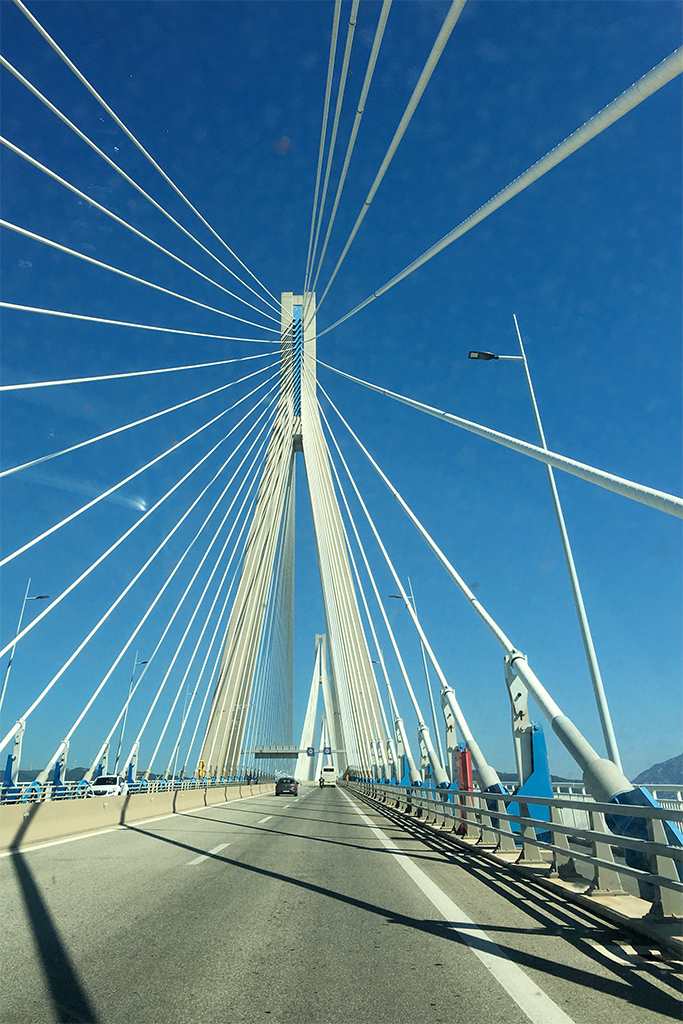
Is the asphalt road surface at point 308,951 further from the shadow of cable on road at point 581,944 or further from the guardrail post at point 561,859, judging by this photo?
the guardrail post at point 561,859

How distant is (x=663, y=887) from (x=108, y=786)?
35768 millimetres

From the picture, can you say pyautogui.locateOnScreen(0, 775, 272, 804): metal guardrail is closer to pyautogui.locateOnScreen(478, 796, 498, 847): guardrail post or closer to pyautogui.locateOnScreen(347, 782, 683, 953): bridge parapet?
pyautogui.locateOnScreen(478, 796, 498, 847): guardrail post

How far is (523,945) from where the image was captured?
561cm

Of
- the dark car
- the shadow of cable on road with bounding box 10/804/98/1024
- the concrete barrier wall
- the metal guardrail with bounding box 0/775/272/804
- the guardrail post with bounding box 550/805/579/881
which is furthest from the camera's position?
the dark car

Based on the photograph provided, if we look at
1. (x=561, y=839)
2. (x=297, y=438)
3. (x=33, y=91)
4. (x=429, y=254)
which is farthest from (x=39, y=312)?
(x=297, y=438)

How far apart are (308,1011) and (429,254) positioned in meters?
8.72

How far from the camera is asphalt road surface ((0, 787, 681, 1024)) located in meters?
4.13

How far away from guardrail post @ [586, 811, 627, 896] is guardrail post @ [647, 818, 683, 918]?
1430 millimetres

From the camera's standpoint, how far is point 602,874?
737cm

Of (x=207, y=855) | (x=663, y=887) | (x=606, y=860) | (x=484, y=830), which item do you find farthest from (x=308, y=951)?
(x=484, y=830)

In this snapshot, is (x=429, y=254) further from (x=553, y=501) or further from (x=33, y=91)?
(x=553, y=501)

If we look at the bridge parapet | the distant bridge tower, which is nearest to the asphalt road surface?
the bridge parapet

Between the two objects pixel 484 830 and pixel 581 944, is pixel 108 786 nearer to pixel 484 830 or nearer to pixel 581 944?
pixel 484 830

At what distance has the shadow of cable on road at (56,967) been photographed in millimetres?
3980
